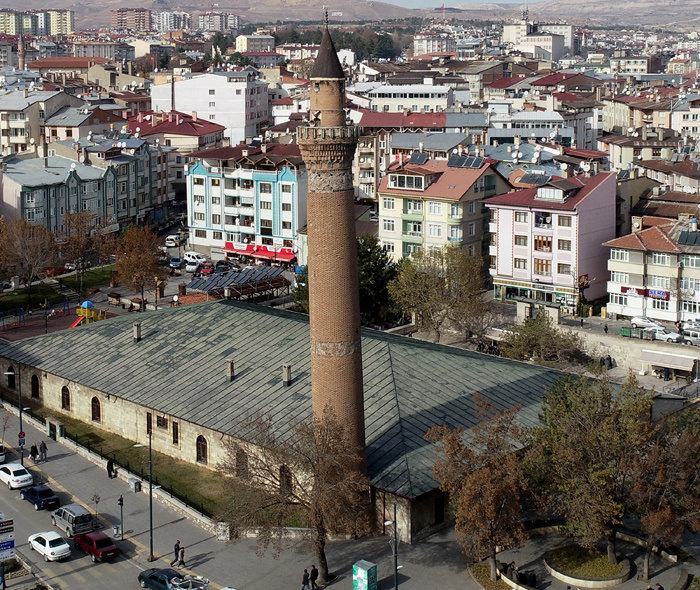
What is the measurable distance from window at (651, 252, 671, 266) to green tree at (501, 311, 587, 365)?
8630 millimetres

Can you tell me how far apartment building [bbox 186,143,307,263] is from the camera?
94.5 metres

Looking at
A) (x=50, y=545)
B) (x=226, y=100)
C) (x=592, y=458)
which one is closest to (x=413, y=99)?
(x=226, y=100)

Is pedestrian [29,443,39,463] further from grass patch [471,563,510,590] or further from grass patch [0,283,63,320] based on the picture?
grass patch [0,283,63,320]

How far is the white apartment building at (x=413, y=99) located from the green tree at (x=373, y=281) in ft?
242

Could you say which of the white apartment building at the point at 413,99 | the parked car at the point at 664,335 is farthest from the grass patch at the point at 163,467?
the white apartment building at the point at 413,99

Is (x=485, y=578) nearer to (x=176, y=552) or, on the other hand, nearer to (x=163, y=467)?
(x=176, y=552)

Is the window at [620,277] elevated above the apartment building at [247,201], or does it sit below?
below

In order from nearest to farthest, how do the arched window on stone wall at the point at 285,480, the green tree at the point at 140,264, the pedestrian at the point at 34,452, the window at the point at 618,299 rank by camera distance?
the arched window on stone wall at the point at 285,480 → the pedestrian at the point at 34,452 → the window at the point at 618,299 → the green tree at the point at 140,264

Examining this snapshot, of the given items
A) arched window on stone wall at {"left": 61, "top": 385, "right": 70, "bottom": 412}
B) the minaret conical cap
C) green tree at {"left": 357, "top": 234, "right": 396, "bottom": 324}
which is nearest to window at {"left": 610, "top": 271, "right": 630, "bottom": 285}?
green tree at {"left": 357, "top": 234, "right": 396, "bottom": 324}

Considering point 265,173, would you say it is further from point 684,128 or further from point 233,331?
point 684,128

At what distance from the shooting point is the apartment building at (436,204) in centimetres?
8212

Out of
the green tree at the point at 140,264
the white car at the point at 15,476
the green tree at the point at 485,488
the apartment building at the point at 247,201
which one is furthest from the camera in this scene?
the apartment building at the point at 247,201

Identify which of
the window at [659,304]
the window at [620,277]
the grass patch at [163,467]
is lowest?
the grass patch at [163,467]

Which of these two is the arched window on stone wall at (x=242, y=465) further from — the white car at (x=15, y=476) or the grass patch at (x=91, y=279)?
the grass patch at (x=91, y=279)
